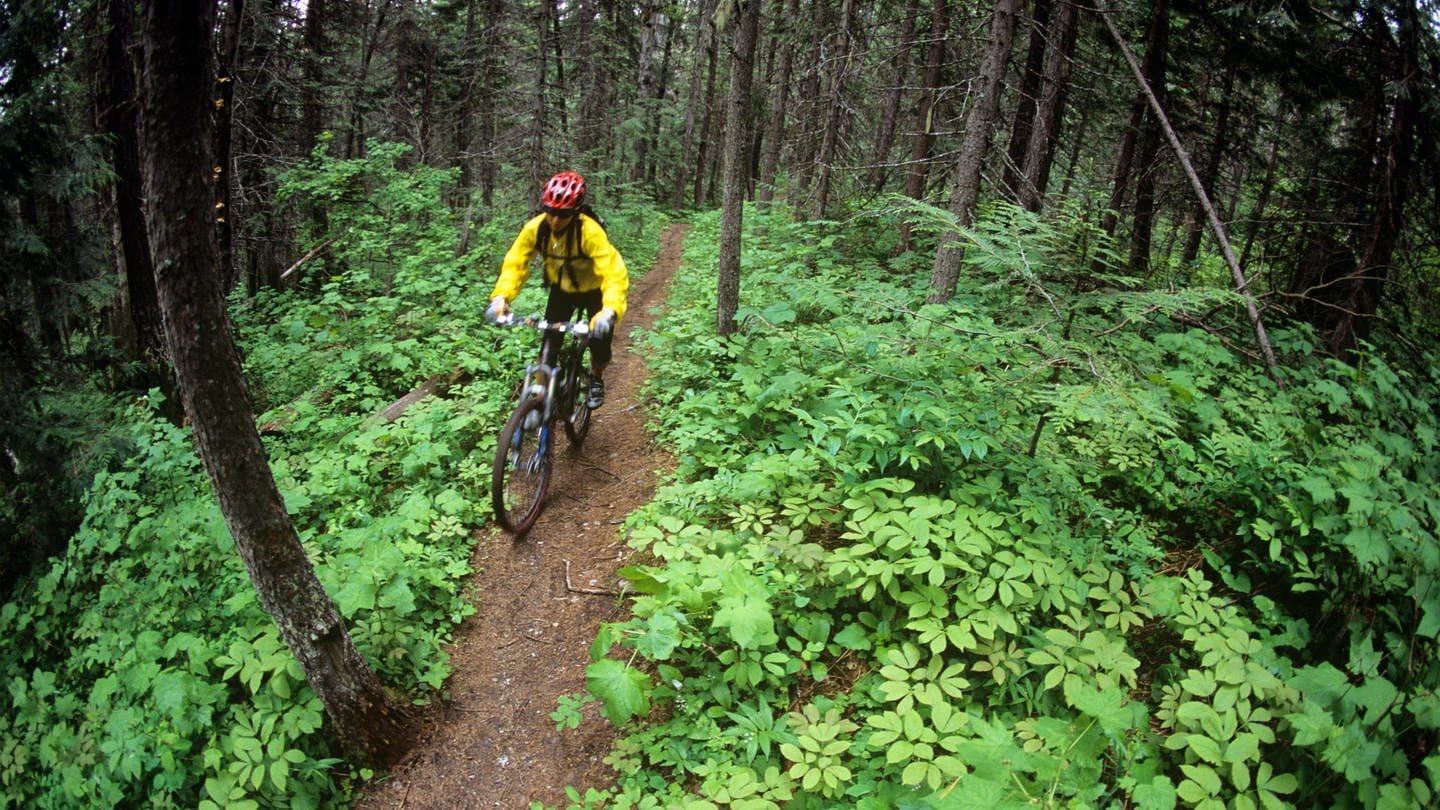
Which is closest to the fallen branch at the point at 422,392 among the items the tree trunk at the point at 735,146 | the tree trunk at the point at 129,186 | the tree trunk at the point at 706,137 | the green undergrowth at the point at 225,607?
the green undergrowth at the point at 225,607

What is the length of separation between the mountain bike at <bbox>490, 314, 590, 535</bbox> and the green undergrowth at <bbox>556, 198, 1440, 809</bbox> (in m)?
1.26

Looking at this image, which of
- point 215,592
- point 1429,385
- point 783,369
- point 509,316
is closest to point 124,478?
point 215,592

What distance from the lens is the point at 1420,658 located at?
310 centimetres

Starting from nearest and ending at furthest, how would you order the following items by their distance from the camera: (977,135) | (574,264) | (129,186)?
(574,264)
(129,186)
(977,135)

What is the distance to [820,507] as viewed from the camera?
4.40 meters

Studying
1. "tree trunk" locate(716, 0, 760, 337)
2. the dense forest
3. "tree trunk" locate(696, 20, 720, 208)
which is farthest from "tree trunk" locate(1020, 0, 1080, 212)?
"tree trunk" locate(696, 20, 720, 208)

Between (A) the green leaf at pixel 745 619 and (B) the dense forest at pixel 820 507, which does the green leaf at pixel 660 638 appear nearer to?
(B) the dense forest at pixel 820 507

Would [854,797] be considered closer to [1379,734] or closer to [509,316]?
[1379,734]

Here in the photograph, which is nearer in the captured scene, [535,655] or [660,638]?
[660,638]

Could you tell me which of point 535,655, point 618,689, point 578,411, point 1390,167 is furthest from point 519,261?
point 1390,167

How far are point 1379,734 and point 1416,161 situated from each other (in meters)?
7.96

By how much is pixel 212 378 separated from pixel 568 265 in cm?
328

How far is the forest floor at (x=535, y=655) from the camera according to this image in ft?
12.2

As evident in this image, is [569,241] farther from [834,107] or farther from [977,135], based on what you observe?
[834,107]
